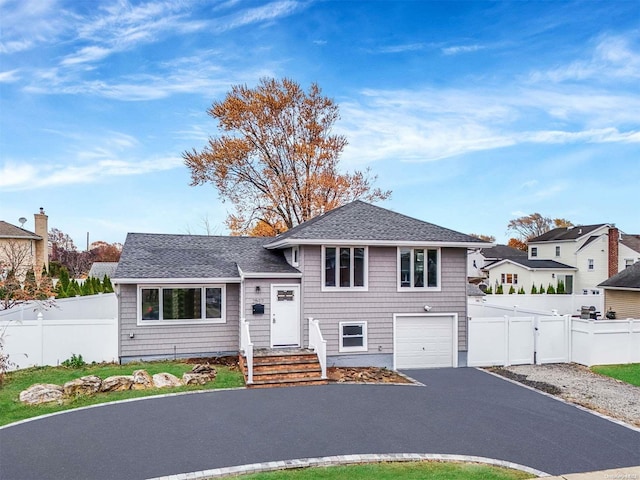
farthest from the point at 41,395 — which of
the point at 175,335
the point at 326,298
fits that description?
the point at 326,298

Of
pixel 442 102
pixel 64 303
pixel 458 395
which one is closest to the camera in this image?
pixel 458 395

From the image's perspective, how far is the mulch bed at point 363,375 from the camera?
11.9 metres

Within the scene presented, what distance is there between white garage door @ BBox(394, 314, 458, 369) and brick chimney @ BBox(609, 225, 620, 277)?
2743cm

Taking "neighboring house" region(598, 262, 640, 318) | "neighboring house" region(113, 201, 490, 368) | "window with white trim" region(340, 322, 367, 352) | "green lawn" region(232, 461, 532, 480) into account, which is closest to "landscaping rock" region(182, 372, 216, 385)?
"neighboring house" region(113, 201, 490, 368)

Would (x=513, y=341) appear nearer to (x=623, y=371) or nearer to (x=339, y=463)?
(x=623, y=371)

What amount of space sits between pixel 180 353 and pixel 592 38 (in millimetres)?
17918

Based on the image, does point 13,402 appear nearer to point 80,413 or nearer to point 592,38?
point 80,413

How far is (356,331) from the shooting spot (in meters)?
13.6

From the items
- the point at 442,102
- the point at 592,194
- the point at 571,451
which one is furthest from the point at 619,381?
the point at 592,194

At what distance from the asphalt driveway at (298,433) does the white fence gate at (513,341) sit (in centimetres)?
332

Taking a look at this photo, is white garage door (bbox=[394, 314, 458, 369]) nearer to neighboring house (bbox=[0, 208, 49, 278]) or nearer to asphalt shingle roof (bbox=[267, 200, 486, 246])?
asphalt shingle roof (bbox=[267, 200, 486, 246])

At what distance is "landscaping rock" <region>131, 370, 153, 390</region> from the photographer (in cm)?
1049

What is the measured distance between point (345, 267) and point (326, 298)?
1114 millimetres

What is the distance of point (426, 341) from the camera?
46.0 feet
